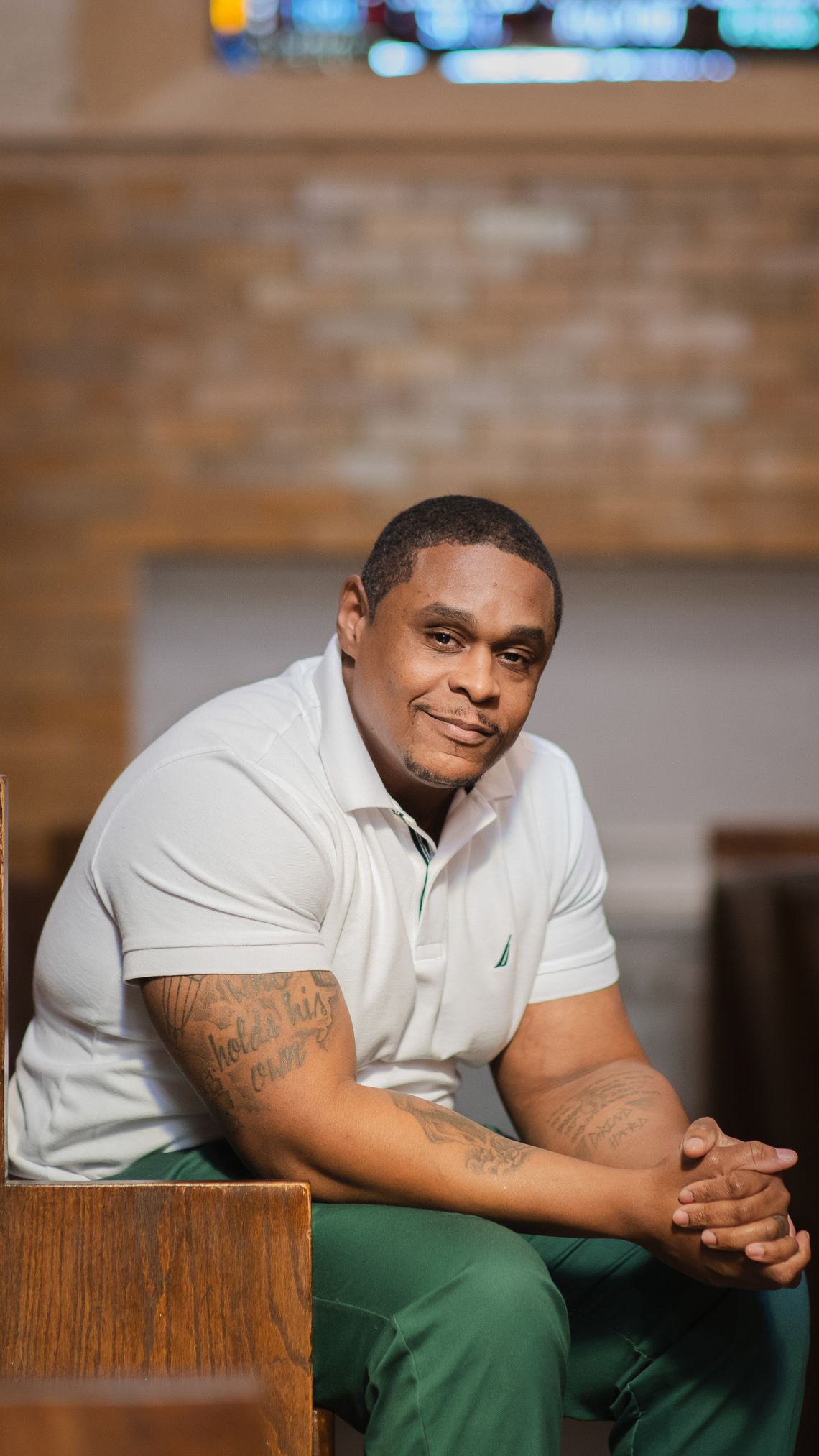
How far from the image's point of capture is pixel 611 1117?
1.34 meters

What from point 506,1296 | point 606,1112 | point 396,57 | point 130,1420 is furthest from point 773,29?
point 130,1420

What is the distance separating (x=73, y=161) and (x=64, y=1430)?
3.88m

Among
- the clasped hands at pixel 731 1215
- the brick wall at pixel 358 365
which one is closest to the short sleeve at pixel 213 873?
the clasped hands at pixel 731 1215

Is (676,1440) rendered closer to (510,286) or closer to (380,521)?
(380,521)

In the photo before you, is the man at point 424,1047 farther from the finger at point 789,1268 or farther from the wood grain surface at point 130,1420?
the wood grain surface at point 130,1420

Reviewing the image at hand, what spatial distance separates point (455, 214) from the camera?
3969 mm

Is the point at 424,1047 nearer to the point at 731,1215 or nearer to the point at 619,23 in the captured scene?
the point at 731,1215

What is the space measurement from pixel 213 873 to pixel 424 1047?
30cm

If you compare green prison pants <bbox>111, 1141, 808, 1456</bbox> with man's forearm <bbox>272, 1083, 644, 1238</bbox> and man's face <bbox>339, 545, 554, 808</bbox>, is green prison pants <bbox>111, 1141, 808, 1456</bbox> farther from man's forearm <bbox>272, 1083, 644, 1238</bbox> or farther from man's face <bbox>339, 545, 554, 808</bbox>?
man's face <bbox>339, 545, 554, 808</bbox>

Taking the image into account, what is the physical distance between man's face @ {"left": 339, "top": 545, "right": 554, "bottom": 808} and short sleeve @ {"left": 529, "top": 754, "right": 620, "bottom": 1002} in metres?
0.20

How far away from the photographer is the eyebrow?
1.30 meters

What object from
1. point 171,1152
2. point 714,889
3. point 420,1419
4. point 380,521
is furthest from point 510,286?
point 420,1419

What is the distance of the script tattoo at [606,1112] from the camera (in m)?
1.33

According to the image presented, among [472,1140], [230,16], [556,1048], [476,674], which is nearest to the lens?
[472,1140]
